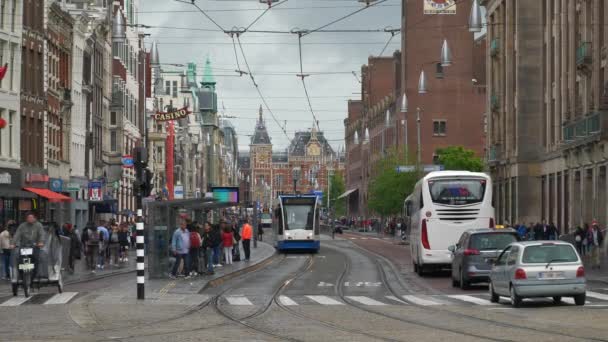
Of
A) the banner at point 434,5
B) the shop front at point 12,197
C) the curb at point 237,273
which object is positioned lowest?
the curb at point 237,273

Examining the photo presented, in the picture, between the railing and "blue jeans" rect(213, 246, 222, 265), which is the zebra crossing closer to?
"blue jeans" rect(213, 246, 222, 265)

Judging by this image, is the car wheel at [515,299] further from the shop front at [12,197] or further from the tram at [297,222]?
the tram at [297,222]

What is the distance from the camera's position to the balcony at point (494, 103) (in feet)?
277

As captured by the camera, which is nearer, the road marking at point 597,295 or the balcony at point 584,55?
the road marking at point 597,295

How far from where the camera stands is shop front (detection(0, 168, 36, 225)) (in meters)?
55.8

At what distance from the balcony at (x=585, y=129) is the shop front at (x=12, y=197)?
22.6 m

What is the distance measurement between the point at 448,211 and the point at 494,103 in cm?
4024

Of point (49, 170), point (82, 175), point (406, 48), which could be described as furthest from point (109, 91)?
point (406, 48)

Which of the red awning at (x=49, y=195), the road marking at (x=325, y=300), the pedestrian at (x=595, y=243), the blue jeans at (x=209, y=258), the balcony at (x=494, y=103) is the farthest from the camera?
the balcony at (x=494, y=103)

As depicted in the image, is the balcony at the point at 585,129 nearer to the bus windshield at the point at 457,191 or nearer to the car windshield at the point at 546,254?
the bus windshield at the point at 457,191

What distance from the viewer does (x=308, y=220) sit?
71375mm

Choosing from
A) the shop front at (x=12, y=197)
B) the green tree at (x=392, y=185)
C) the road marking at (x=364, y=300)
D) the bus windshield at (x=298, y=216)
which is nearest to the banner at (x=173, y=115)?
the bus windshield at (x=298, y=216)

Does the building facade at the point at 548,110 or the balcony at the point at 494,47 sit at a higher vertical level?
the balcony at the point at 494,47

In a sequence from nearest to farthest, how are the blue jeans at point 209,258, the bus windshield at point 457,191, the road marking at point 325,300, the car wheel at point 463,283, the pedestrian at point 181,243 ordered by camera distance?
the road marking at point 325,300, the car wheel at point 463,283, the pedestrian at point 181,243, the bus windshield at point 457,191, the blue jeans at point 209,258
